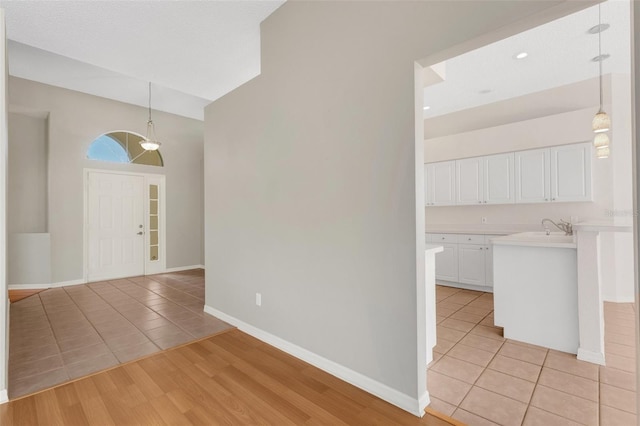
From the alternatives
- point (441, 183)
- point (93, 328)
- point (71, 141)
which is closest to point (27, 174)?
point (71, 141)

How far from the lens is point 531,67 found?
382 cm

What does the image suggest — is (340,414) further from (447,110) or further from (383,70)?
(447,110)

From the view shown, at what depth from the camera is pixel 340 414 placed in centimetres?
181

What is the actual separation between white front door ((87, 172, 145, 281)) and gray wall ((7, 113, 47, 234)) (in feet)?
2.48

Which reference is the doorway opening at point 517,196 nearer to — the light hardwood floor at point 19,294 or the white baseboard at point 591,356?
the white baseboard at point 591,356

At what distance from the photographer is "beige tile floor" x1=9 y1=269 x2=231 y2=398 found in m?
2.42

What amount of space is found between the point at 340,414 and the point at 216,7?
352 centimetres

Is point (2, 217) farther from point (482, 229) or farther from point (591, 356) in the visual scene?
point (482, 229)

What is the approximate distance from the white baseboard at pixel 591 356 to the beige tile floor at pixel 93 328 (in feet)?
11.2

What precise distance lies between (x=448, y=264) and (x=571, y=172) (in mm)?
2205

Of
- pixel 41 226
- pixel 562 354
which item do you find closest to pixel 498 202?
pixel 562 354

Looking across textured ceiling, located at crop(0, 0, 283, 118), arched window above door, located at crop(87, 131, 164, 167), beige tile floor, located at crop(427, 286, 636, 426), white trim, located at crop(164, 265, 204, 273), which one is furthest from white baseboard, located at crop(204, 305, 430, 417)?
arched window above door, located at crop(87, 131, 164, 167)

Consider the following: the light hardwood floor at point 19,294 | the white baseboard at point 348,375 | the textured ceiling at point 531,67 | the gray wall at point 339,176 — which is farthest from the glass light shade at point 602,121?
the light hardwood floor at point 19,294

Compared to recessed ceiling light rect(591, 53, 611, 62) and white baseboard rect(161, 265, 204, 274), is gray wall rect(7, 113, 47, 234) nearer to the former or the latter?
white baseboard rect(161, 265, 204, 274)
